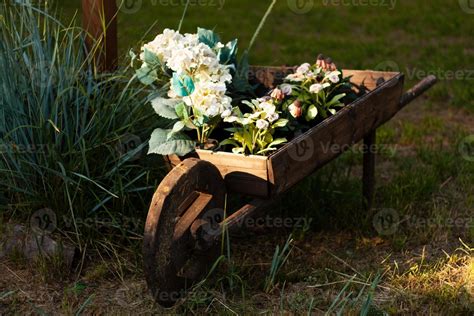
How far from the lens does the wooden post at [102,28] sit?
4090 mm

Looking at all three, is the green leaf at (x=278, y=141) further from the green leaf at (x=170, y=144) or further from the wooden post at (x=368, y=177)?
the wooden post at (x=368, y=177)

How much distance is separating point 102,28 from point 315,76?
3.82 ft

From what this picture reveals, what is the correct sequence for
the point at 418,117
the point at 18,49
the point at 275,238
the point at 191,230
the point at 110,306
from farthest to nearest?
1. the point at 418,117
2. the point at 275,238
3. the point at 18,49
4. the point at 110,306
5. the point at 191,230

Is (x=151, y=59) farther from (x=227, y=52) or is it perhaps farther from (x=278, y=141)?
(x=278, y=141)

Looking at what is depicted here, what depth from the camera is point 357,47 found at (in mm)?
8203

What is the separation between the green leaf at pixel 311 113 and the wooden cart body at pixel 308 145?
0.32 feet

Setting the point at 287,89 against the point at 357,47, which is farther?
the point at 357,47

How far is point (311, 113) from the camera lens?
152 inches

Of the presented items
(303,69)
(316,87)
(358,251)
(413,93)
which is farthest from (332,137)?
(413,93)

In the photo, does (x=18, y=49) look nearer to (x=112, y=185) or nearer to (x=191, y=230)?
(x=112, y=185)

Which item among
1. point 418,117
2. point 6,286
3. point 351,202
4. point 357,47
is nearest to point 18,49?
point 6,286

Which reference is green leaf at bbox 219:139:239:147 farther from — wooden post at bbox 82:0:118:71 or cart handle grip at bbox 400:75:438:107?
cart handle grip at bbox 400:75:438:107

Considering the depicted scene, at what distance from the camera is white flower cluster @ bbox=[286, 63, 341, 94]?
3906mm

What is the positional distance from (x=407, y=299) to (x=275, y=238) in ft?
3.13
